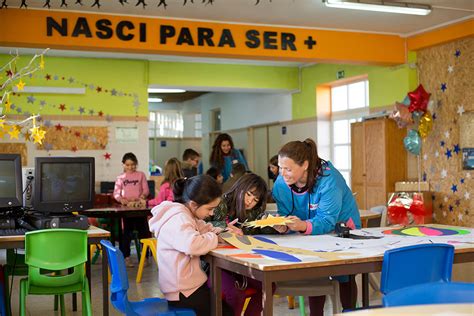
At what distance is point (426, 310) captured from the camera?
200 centimetres

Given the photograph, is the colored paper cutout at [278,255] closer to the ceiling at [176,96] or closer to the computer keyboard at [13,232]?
the computer keyboard at [13,232]

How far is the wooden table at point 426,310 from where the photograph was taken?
1.96 metres

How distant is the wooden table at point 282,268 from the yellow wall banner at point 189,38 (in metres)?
5.20

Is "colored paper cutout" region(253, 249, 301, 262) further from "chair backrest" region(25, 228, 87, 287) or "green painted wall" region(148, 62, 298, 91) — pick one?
"green painted wall" region(148, 62, 298, 91)

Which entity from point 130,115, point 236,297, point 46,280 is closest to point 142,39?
point 130,115

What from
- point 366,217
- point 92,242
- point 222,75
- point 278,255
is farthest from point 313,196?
point 222,75

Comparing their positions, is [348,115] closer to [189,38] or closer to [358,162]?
[358,162]

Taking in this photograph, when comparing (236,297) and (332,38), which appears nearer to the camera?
(236,297)

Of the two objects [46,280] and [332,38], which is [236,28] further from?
[46,280]

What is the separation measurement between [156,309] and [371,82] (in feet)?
26.3

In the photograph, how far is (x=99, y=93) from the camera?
11.3 m

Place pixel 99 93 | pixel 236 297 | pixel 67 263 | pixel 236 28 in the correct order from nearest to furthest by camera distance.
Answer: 1. pixel 236 297
2. pixel 67 263
3. pixel 236 28
4. pixel 99 93

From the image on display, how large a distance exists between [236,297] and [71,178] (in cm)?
176

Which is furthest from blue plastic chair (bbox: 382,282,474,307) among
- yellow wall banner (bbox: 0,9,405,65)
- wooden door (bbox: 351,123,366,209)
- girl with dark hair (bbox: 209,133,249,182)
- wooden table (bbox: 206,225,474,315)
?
wooden door (bbox: 351,123,366,209)
